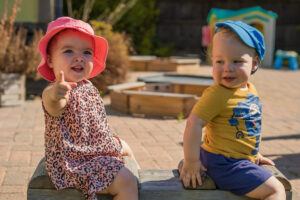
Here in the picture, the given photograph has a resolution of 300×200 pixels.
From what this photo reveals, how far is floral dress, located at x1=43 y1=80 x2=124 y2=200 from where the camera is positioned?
206 centimetres

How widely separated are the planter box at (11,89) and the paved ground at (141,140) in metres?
0.13

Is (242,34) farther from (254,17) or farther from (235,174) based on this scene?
(254,17)

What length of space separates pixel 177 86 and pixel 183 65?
4403 millimetres

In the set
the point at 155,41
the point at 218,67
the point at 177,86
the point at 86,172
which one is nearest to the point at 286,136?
the point at 177,86

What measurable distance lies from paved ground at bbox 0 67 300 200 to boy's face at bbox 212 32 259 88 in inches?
43.1

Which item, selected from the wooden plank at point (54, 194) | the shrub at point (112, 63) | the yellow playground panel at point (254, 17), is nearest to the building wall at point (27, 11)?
the shrub at point (112, 63)

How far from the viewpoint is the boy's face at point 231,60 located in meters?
2.11

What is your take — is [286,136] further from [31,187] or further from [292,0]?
[292,0]

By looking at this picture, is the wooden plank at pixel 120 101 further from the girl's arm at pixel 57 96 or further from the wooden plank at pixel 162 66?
the wooden plank at pixel 162 66

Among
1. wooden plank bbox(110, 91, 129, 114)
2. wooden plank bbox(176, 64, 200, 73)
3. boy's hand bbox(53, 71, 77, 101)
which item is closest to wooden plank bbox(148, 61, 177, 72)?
wooden plank bbox(176, 64, 200, 73)

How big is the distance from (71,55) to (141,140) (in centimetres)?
223

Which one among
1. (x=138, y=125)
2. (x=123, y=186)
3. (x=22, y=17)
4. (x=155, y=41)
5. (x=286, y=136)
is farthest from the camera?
(x=155, y=41)

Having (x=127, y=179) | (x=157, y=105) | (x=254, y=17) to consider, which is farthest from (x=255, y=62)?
(x=254, y=17)

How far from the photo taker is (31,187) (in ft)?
6.83
